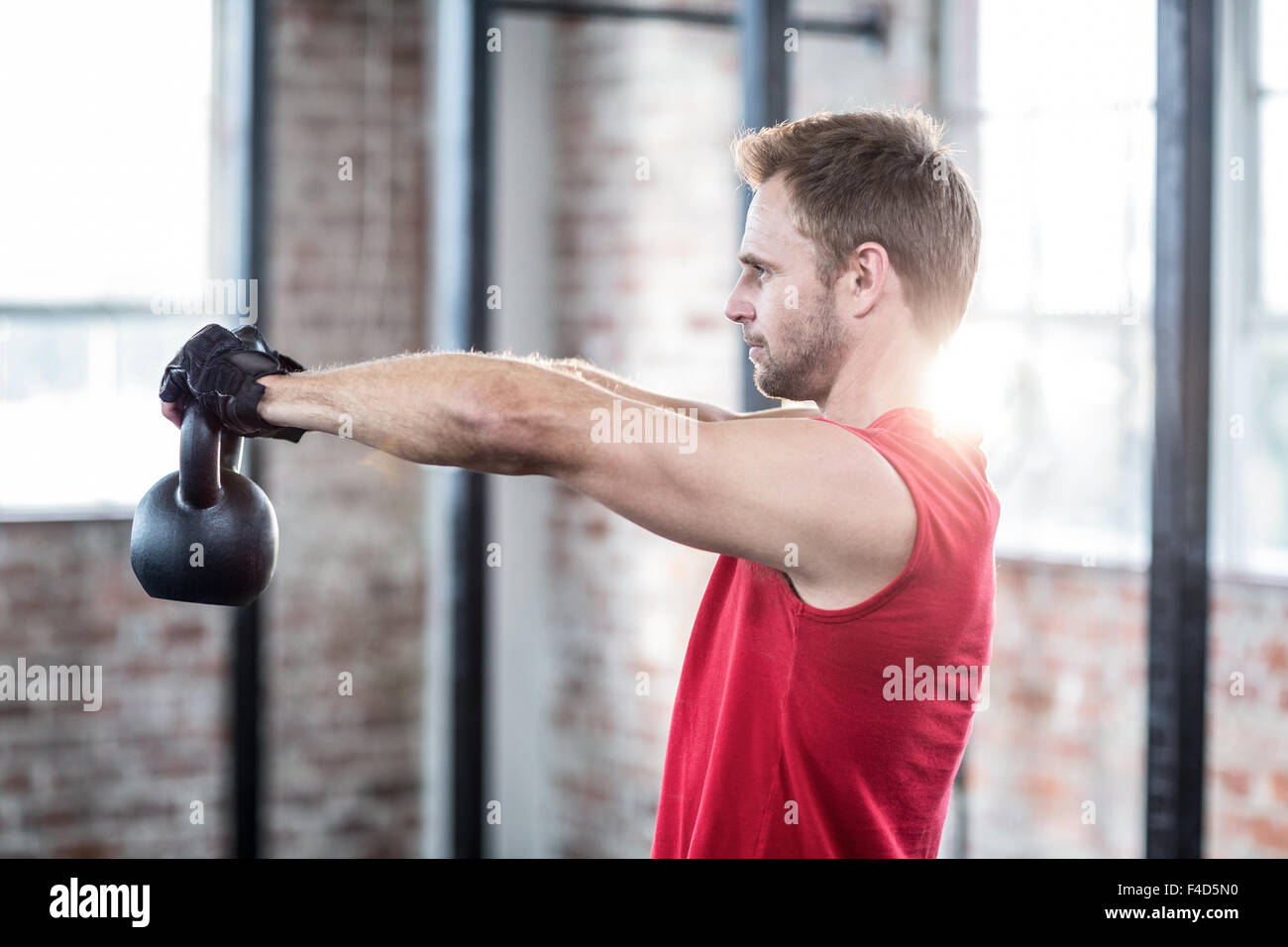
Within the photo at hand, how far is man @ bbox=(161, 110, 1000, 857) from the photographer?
132cm

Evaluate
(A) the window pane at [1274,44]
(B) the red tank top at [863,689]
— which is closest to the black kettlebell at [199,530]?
(B) the red tank top at [863,689]

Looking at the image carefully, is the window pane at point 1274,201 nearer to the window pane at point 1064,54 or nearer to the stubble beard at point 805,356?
the window pane at point 1064,54

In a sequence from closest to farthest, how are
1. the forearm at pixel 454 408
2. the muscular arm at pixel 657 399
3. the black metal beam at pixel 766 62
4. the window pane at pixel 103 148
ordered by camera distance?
the forearm at pixel 454 408 < the muscular arm at pixel 657 399 < the black metal beam at pixel 766 62 < the window pane at pixel 103 148

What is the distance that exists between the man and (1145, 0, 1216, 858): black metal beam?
0.95 m

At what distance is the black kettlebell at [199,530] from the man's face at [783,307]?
56 centimetres

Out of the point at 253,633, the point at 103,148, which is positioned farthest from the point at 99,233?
the point at 253,633

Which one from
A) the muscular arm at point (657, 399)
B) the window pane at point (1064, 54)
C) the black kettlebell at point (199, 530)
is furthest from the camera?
the window pane at point (1064, 54)

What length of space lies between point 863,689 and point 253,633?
172cm

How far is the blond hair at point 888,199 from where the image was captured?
151 cm

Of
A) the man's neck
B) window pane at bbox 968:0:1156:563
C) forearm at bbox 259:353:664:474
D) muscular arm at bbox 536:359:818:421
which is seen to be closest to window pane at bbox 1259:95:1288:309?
window pane at bbox 968:0:1156:563

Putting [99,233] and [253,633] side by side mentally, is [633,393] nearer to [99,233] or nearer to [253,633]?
[253,633]

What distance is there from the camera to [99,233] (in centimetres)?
363

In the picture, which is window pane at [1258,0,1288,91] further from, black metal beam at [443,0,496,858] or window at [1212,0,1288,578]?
black metal beam at [443,0,496,858]

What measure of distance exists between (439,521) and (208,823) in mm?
1016
